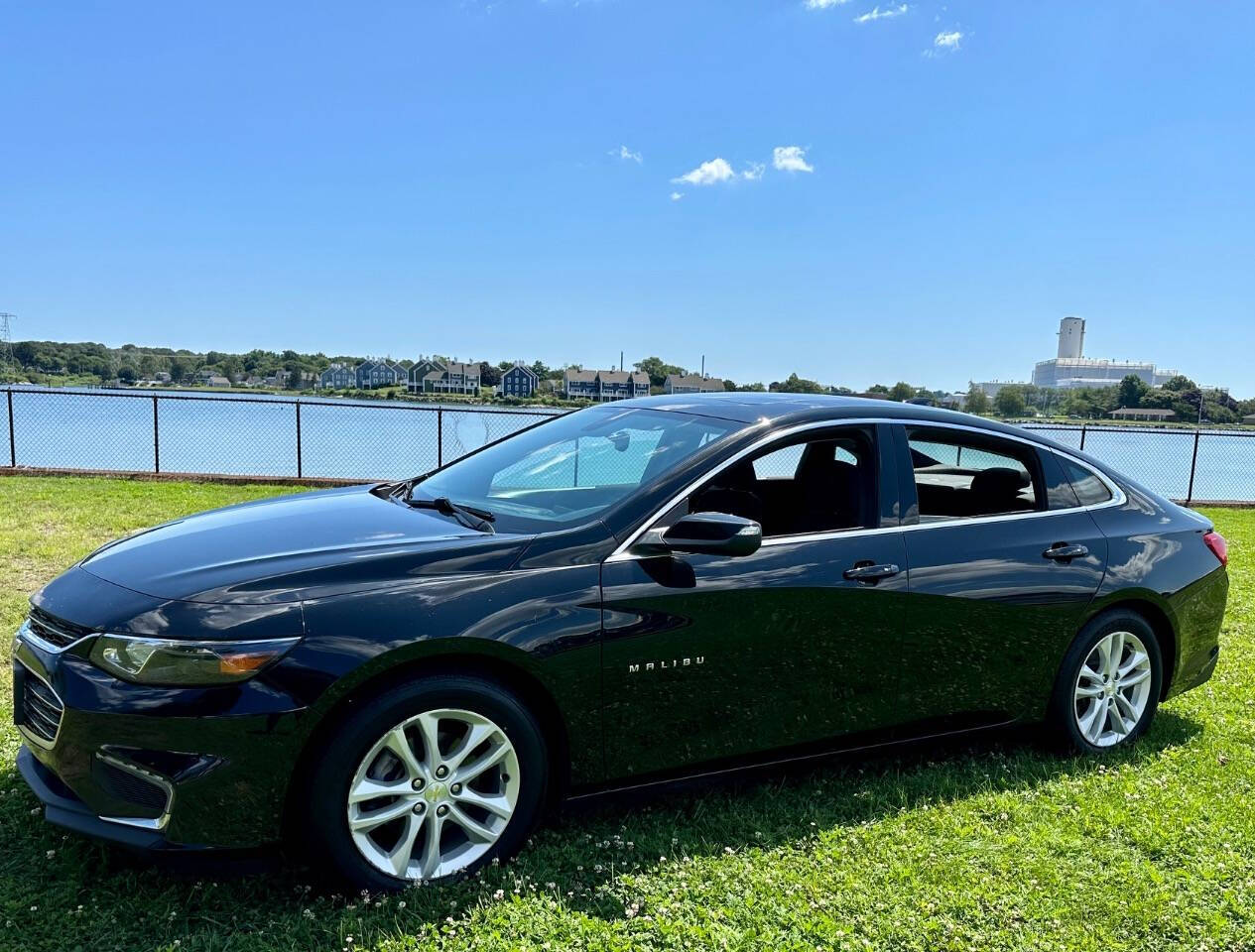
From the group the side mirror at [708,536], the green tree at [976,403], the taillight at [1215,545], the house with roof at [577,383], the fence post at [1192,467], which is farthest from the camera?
the fence post at [1192,467]

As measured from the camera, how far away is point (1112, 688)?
430 centimetres

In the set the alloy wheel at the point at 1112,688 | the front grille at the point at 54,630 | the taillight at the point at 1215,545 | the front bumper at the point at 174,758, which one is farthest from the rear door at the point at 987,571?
the front grille at the point at 54,630

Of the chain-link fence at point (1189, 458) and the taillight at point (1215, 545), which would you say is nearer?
the taillight at point (1215, 545)

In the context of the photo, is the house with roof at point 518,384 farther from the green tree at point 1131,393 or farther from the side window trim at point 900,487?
the green tree at point 1131,393

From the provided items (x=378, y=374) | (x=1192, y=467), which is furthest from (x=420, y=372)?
(x=1192, y=467)

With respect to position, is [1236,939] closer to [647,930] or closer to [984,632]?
[984,632]

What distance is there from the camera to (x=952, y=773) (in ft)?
13.0

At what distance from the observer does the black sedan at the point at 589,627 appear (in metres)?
2.60

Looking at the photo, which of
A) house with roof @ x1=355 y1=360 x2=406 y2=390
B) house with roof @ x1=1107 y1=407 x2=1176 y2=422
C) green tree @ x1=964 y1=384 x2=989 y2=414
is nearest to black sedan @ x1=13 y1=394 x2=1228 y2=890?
green tree @ x1=964 y1=384 x2=989 y2=414

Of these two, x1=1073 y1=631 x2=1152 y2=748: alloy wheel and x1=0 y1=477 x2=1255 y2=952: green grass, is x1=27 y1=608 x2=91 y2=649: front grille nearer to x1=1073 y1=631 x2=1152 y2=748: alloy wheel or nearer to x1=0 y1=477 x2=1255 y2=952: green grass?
x1=0 y1=477 x2=1255 y2=952: green grass

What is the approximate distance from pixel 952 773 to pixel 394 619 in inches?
103

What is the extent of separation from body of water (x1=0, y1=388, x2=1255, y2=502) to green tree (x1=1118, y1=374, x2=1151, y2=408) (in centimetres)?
953

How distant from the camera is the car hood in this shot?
107 inches

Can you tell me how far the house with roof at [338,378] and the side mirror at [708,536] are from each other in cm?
1994
